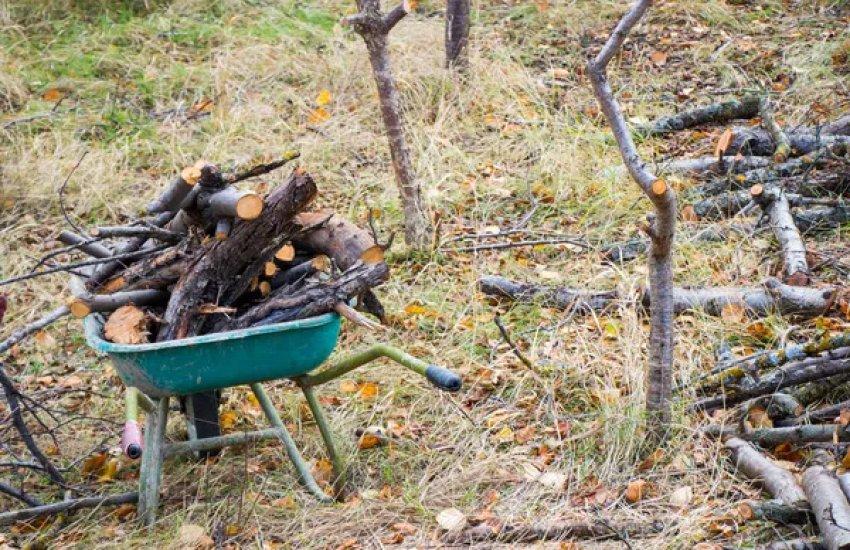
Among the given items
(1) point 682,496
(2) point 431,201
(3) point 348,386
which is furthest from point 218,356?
(2) point 431,201

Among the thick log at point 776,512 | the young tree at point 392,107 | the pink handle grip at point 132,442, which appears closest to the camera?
the pink handle grip at point 132,442

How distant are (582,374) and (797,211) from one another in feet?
5.84

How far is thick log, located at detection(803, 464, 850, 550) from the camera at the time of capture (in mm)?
2865

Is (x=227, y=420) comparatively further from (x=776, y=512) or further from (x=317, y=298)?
(x=776, y=512)

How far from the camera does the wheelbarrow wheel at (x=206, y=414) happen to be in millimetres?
4059

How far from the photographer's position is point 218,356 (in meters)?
3.36

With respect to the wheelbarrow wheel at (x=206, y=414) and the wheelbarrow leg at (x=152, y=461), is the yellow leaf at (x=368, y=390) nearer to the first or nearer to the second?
the wheelbarrow wheel at (x=206, y=414)

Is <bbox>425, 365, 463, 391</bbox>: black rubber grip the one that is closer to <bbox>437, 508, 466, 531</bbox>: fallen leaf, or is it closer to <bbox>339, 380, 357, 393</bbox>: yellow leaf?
<bbox>437, 508, 466, 531</bbox>: fallen leaf

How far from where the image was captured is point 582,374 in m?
4.20

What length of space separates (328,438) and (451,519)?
580 millimetres

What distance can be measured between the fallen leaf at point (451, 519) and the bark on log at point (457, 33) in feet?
13.7

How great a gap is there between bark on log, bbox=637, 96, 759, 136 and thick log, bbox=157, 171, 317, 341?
3.60 m

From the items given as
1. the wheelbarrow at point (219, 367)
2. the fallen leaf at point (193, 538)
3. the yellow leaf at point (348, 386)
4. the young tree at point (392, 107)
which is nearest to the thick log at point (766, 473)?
the wheelbarrow at point (219, 367)

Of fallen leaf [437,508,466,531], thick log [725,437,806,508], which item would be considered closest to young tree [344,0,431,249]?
fallen leaf [437,508,466,531]
